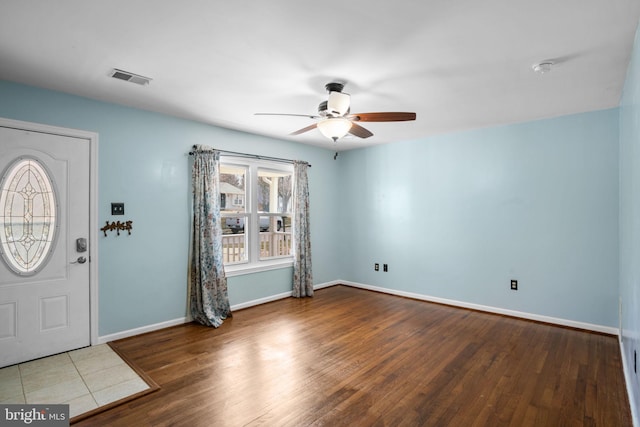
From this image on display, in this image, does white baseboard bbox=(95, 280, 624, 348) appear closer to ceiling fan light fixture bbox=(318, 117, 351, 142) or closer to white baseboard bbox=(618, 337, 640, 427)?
white baseboard bbox=(618, 337, 640, 427)

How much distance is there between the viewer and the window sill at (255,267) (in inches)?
183

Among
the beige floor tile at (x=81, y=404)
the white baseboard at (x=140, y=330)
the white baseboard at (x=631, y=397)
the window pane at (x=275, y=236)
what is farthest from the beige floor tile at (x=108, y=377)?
the white baseboard at (x=631, y=397)

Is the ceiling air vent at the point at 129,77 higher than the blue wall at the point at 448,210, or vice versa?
the ceiling air vent at the point at 129,77

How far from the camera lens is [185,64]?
263 cm

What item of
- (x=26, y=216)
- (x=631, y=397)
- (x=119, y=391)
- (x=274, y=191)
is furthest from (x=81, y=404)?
(x=631, y=397)

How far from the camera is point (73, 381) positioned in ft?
8.89

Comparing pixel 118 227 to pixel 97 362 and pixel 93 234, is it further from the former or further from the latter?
pixel 97 362

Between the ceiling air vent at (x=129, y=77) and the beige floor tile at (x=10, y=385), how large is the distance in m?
2.68

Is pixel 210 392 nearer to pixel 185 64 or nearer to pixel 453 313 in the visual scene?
pixel 185 64

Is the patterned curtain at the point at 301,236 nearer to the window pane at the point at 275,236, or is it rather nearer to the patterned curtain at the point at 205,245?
the window pane at the point at 275,236

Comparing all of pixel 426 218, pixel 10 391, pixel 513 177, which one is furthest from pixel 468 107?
pixel 10 391

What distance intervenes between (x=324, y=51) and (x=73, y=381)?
3.37 metres

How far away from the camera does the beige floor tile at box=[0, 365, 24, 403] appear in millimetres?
2459

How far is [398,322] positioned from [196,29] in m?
3.79
